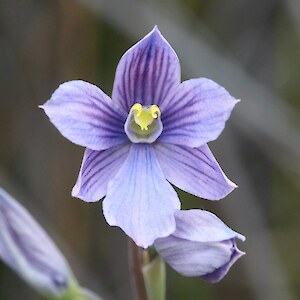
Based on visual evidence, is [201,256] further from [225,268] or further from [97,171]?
[97,171]

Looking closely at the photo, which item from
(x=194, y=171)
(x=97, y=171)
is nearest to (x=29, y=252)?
(x=97, y=171)

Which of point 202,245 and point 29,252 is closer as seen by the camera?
point 202,245

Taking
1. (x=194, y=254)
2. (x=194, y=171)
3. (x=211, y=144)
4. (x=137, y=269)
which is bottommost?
(x=211, y=144)

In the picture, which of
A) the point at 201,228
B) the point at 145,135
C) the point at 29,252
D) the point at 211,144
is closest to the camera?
the point at 201,228

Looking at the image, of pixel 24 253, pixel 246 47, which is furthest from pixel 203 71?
pixel 24 253

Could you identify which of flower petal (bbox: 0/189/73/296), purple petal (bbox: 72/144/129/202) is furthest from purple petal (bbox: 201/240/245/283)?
flower petal (bbox: 0/189/73/296)

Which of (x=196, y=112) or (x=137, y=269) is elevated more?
(x=196, y=112)

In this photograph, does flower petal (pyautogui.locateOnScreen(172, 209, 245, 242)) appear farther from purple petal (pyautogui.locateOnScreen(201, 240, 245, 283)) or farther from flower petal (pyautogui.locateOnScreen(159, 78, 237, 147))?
flower petal (pyautogui.locateOnScreen(159, 78, 237, 147))

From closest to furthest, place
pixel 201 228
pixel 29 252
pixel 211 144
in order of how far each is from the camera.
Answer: pixel 201 228
pixel 29 252
pixel 211 144
